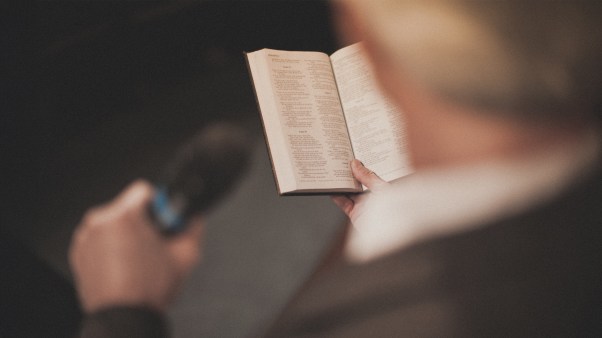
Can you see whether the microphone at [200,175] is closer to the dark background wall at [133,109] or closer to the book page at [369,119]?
the dark background wall at [133,109]

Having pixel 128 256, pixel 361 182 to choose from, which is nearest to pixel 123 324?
pixel 128 256

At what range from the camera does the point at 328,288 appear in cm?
60

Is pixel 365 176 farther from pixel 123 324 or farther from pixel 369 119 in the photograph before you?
pixel 123 324

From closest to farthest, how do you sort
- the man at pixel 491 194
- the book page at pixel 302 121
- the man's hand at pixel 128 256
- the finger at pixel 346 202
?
the man at pixel 491 194
the book page at pixel 302 121
the finger at pixel 346 202
the man's hand at pixel 128 256

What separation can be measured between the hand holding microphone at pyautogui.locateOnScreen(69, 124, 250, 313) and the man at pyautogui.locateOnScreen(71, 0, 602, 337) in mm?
537

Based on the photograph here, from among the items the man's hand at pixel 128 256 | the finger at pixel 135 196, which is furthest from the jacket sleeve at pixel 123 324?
the finger at pixel 135 196

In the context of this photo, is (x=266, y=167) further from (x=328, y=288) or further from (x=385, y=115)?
(x=328, y=288)

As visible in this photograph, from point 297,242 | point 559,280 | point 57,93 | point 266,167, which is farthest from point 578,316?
point 57,93

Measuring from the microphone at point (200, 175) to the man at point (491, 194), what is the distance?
0.60 metres

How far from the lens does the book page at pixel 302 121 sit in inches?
30.3

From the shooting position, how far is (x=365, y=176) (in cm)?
78

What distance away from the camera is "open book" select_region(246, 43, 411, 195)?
771 mm

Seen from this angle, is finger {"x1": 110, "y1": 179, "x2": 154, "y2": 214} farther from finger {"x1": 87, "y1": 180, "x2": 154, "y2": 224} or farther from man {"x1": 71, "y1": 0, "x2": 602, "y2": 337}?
man {"x1": 71, "y1": 0, "x2": 602, "y2": 337}

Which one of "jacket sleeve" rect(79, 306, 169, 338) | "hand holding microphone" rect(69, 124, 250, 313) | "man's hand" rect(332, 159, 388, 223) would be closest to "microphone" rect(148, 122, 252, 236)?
"hand holding microphone" rect(69, 124, 250, 313)
